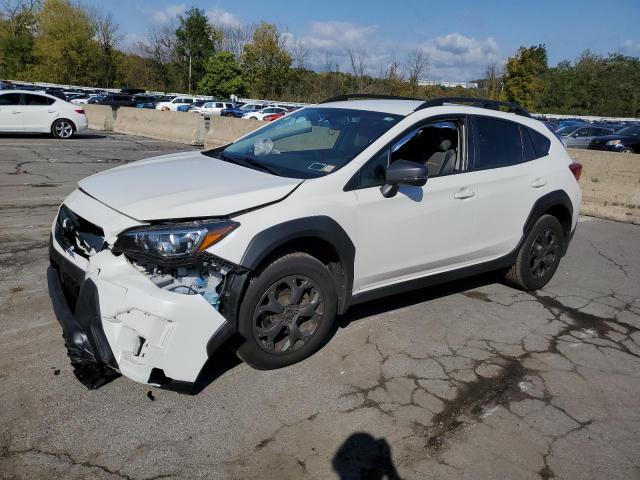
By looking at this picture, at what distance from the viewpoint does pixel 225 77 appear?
60719mm

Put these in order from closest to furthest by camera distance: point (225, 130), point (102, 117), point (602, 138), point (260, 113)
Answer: point (225, 130), point (602, 138), point (102, 117), point (260, 113)

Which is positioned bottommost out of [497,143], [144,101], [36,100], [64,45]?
[144,101]

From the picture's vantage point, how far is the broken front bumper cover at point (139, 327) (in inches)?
111

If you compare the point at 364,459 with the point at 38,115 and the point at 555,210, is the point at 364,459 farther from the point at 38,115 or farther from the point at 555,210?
the point at 38,115

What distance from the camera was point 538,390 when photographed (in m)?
3.57

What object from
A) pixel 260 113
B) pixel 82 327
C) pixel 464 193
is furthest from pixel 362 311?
pixel 260 113

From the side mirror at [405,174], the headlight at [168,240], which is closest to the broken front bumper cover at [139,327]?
the headlight at [168,240]

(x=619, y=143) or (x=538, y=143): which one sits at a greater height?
(x=538, y=143)

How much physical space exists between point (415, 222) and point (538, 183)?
1.71 metres

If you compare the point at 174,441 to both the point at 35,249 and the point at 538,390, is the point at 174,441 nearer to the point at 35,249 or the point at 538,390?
the point at 538,390

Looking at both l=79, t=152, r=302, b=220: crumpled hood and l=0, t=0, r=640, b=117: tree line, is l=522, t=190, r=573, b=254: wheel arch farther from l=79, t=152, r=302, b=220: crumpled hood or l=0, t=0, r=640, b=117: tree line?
l=0, t=0, r=640, b=117: tree line

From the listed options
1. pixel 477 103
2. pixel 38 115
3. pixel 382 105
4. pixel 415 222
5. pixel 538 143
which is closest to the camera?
pixel 415 222

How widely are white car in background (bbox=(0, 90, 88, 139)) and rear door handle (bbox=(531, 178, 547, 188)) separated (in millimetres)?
16409

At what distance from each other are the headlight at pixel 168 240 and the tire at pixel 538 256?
3.27m
